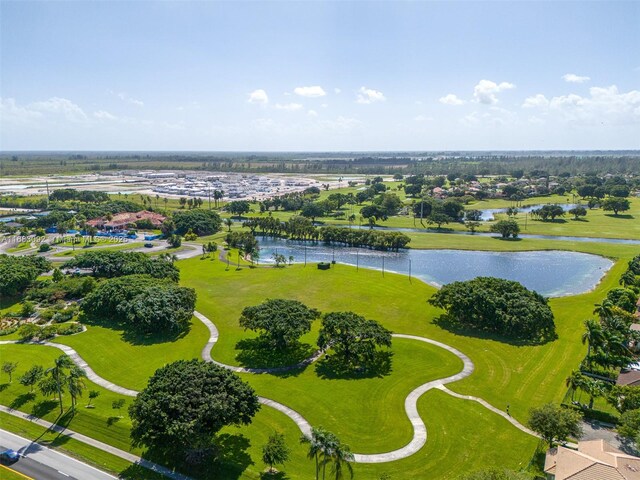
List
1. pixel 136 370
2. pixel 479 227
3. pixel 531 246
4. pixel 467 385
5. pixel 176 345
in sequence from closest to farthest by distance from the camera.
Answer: pixel 467 385, pixel 136 370, pixel 176 345, pixel 531 246, pixel 479 227

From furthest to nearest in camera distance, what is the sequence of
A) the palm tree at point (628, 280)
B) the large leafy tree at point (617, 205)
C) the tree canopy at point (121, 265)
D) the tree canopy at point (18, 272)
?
the large leafy tree at point (617, 205) < the tree canopy at point (121, 265) < the palm tree at point (628, 280) < the tree canopy at point (18, 272)

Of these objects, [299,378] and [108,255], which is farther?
[108,255]

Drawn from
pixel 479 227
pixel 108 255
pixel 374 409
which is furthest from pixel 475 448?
pixel 479 227

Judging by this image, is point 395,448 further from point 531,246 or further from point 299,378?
point 531,246

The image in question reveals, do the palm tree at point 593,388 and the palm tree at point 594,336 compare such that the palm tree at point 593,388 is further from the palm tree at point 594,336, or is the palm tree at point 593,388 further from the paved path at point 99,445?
the paved path at point 99,445

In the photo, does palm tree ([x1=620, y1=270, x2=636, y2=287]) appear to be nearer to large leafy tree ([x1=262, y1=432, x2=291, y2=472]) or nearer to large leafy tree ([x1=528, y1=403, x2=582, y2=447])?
large leafy tree ([x1=528, y1=403, x2=582, y2=447])

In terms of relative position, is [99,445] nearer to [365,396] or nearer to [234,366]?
[234,366]

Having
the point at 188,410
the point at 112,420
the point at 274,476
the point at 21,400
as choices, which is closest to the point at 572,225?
the point at 274,476

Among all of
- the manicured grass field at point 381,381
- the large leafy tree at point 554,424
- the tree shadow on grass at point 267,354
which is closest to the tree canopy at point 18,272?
the manicured grass field at point 381,381
